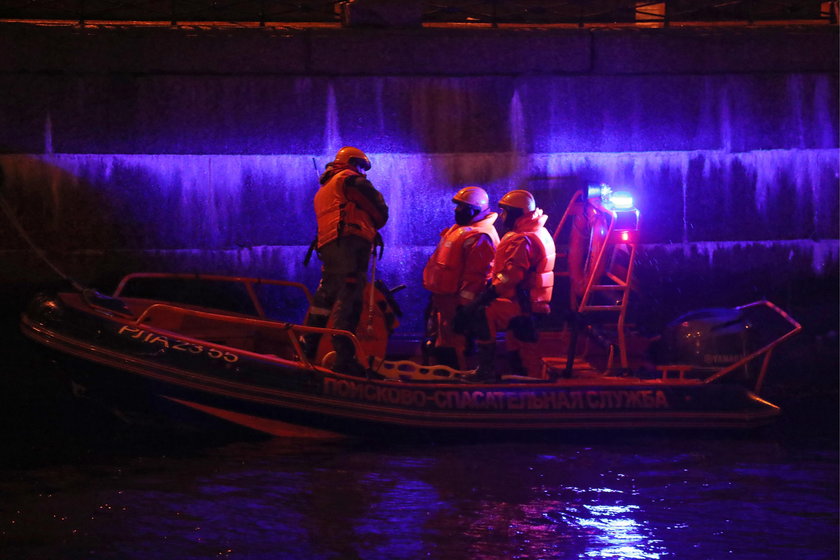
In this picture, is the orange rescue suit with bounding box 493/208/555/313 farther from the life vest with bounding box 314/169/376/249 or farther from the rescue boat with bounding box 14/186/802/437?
the life vest with bounding box 314/169/376/249

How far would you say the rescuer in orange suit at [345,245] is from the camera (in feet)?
25.1

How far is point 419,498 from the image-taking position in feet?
20.9

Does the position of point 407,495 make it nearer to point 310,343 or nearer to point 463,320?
point 463,320

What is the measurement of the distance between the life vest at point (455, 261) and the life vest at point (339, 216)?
519 millimetres

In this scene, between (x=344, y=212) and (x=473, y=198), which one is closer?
(x=344, y=212)

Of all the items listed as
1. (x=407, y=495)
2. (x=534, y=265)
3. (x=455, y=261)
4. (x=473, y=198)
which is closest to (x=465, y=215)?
(x=473, y=198)

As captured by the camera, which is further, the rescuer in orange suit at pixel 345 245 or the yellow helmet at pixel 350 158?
the yellow helmet at pixel 350 158

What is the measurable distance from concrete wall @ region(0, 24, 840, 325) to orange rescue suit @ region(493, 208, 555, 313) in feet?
7.77

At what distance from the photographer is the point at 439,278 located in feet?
26.0

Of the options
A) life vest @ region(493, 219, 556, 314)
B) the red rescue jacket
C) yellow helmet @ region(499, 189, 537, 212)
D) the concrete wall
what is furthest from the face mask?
the concrete wall

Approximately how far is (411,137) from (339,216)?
2467mm

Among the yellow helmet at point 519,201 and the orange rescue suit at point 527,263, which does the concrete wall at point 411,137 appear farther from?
the orange rescue suit at point 527,263

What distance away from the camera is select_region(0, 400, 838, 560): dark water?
5609 millimetres

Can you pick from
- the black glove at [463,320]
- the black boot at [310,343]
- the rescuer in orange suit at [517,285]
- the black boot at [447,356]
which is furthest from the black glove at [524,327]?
the black boot at [310,343]
